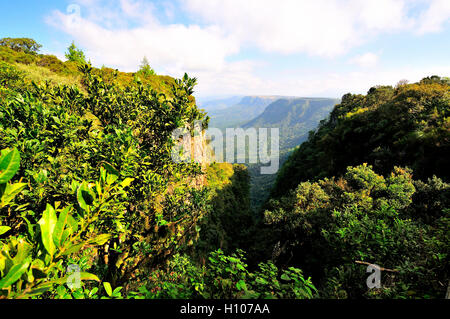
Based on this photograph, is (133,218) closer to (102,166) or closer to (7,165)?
(102,166)

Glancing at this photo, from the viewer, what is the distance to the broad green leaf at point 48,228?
1165 millimetres

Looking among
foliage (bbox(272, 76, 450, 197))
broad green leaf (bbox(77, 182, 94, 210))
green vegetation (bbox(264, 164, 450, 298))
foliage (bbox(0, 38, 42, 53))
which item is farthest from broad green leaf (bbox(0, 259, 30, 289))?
foliage (bbox(0, 38, 42, 53))

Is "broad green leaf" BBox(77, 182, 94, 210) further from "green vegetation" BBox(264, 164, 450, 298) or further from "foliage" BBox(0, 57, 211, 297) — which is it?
"green vegetation" BBox(264, 164, 450, 298)

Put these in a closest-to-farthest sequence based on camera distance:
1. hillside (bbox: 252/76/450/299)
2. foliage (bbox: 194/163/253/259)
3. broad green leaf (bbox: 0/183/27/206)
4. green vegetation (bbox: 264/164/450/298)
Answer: broad green leaf (bbox: 0/183/27/206) < green vegetation (bbox: 264/164/450/298) < hillside (bbox: 252/76/450/299) < foliage (bbox: 194/163/253/259)

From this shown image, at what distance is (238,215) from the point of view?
43.7 metres

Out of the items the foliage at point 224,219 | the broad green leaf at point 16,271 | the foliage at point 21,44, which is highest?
the foliage at point 21,44

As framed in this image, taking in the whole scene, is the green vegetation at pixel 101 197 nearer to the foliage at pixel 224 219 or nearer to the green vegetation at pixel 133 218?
the green vegetation at pixel 133 218

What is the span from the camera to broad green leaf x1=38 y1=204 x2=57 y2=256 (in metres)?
1.17

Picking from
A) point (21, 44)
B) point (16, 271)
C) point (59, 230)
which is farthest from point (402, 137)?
point (21, 44)

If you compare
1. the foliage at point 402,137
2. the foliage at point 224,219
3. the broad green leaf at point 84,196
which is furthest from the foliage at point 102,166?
the foliage at point 402,137

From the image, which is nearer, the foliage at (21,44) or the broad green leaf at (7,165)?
the broad green leaf at (7,165)

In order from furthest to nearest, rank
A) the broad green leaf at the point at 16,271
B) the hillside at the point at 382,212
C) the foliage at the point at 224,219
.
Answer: the foliage at the point at 224,219 → the hillside at the point at 382,212 → the broad green leaf at the point at 16,271
